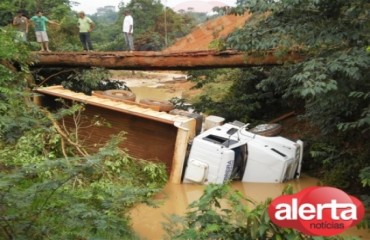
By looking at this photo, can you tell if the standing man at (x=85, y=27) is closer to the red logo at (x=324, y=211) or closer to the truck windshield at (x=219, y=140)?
the truck windshield at (x=219, y=140)

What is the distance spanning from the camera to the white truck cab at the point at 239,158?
7.45 metres

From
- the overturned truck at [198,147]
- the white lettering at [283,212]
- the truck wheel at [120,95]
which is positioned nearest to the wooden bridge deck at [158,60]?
the truck wheel at [120,95]

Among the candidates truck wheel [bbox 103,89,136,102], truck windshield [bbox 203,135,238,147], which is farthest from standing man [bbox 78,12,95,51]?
truck windshield [bbox 203,135,238,147]

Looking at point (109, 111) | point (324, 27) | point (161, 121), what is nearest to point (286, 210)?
point (324, 27)

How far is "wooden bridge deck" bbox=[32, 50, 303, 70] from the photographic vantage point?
8.14 m

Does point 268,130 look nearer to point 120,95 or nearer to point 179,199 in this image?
point 179,199

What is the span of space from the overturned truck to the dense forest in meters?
0.48

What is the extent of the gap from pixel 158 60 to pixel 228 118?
243 centimetres

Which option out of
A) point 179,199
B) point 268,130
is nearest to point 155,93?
point 268,130

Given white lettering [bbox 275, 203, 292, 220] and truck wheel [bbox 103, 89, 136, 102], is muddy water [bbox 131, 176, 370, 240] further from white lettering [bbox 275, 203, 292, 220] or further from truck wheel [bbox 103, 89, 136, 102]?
white lettering [bbox 275, 203, 292, 220]

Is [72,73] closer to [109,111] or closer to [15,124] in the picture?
[109,111]

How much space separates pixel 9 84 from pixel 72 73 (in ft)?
10.2

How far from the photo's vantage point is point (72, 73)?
1144cm

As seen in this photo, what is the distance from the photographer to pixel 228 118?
421 inches
